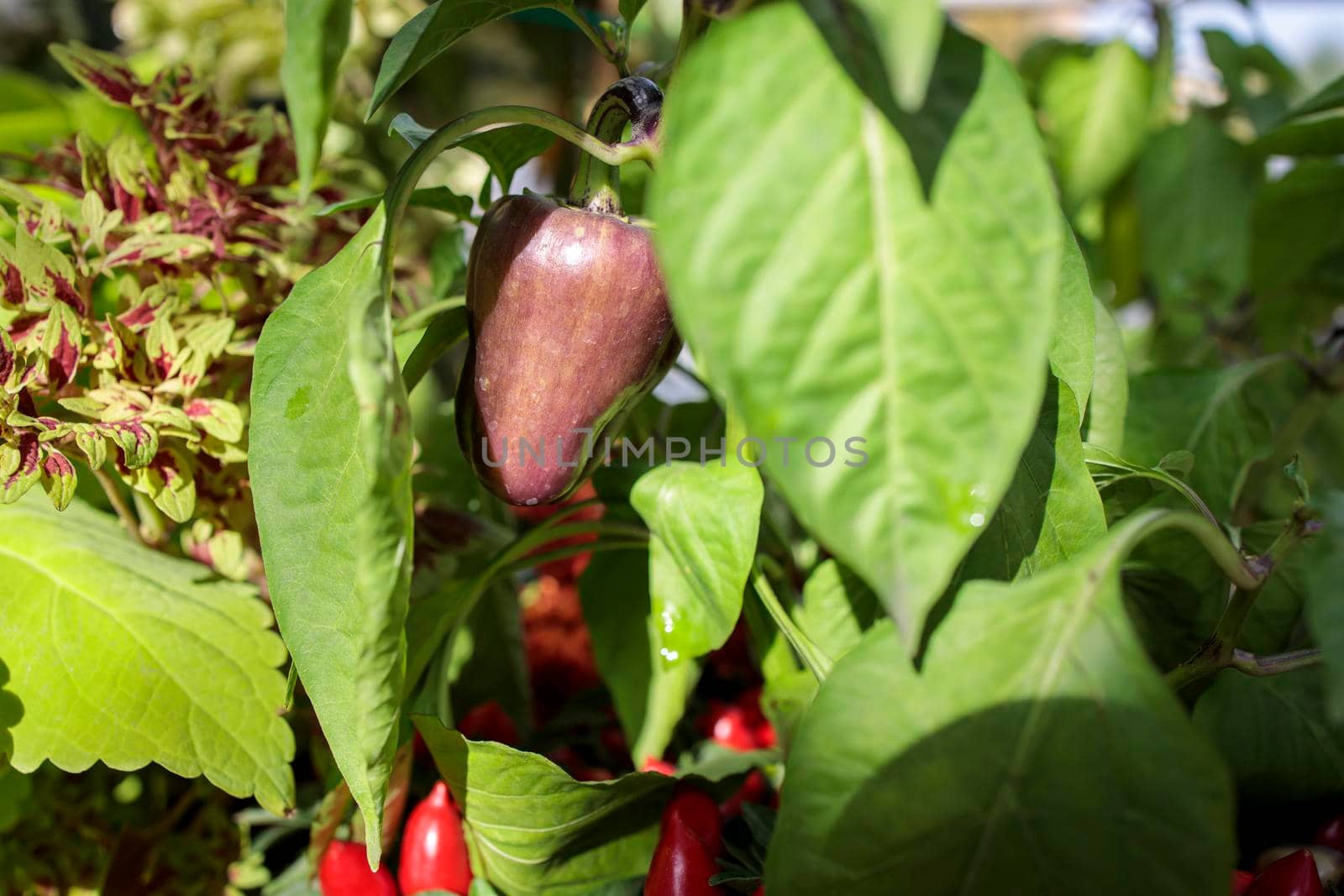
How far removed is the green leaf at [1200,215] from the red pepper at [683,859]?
63 cm

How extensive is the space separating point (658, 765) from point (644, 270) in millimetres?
253

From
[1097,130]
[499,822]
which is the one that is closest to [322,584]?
[499,822]

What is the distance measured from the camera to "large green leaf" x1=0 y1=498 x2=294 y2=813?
1.31 feet

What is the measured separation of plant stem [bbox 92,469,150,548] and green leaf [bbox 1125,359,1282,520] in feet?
1.53

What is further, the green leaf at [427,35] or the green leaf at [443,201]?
the green leaf at [443,201]

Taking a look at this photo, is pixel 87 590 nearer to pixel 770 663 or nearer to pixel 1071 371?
pixel 770 663

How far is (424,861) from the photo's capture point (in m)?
0.42

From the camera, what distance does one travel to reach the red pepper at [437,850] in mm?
419

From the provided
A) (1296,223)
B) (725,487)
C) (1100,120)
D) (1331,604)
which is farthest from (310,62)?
(1100,120)

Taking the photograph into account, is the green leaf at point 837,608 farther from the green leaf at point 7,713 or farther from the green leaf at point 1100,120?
the green leaf at point 1100,120

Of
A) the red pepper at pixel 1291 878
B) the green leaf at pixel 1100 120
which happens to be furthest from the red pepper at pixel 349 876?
the green leaf at pixel 1100 120

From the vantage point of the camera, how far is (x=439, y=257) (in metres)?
0.57

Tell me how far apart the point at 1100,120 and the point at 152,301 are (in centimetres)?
78

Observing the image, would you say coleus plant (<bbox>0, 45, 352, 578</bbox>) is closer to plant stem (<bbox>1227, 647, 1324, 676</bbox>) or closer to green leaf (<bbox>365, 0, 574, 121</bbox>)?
green leaf (<bbox>365, 0, 574, 121</bbox>)
